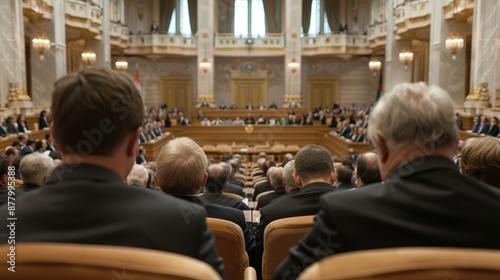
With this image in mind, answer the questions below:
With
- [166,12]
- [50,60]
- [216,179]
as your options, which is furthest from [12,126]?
[166,12]

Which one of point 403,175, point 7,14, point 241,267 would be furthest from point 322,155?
point 7,14

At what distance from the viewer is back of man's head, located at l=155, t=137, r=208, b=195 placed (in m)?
2.50

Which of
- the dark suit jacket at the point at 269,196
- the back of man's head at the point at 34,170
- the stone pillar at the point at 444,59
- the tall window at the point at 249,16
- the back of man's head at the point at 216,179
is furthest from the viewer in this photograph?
the tall window at the point at 249,16

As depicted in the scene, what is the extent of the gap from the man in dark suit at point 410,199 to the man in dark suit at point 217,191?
2.40 m

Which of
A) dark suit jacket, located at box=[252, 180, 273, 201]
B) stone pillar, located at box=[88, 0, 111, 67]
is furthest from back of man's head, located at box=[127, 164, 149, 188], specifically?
stone pillar, located at box=[88, 0, 111, 67]

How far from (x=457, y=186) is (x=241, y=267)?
132 centimetres

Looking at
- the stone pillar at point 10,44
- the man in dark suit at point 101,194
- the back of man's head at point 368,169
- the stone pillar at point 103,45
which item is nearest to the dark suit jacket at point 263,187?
the back of man's head at point 368,169

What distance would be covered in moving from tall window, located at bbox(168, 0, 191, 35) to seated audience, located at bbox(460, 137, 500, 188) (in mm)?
26663

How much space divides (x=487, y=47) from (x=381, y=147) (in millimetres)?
14202

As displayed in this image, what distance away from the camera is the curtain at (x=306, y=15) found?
91.5ft

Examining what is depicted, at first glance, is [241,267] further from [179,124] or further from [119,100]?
[179,124]

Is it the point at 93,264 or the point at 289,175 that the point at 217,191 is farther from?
the point at 93,264

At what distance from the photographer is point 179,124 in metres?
22.6

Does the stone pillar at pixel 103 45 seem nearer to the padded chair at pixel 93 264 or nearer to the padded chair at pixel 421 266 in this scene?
the padded chair at pixel 93 264
